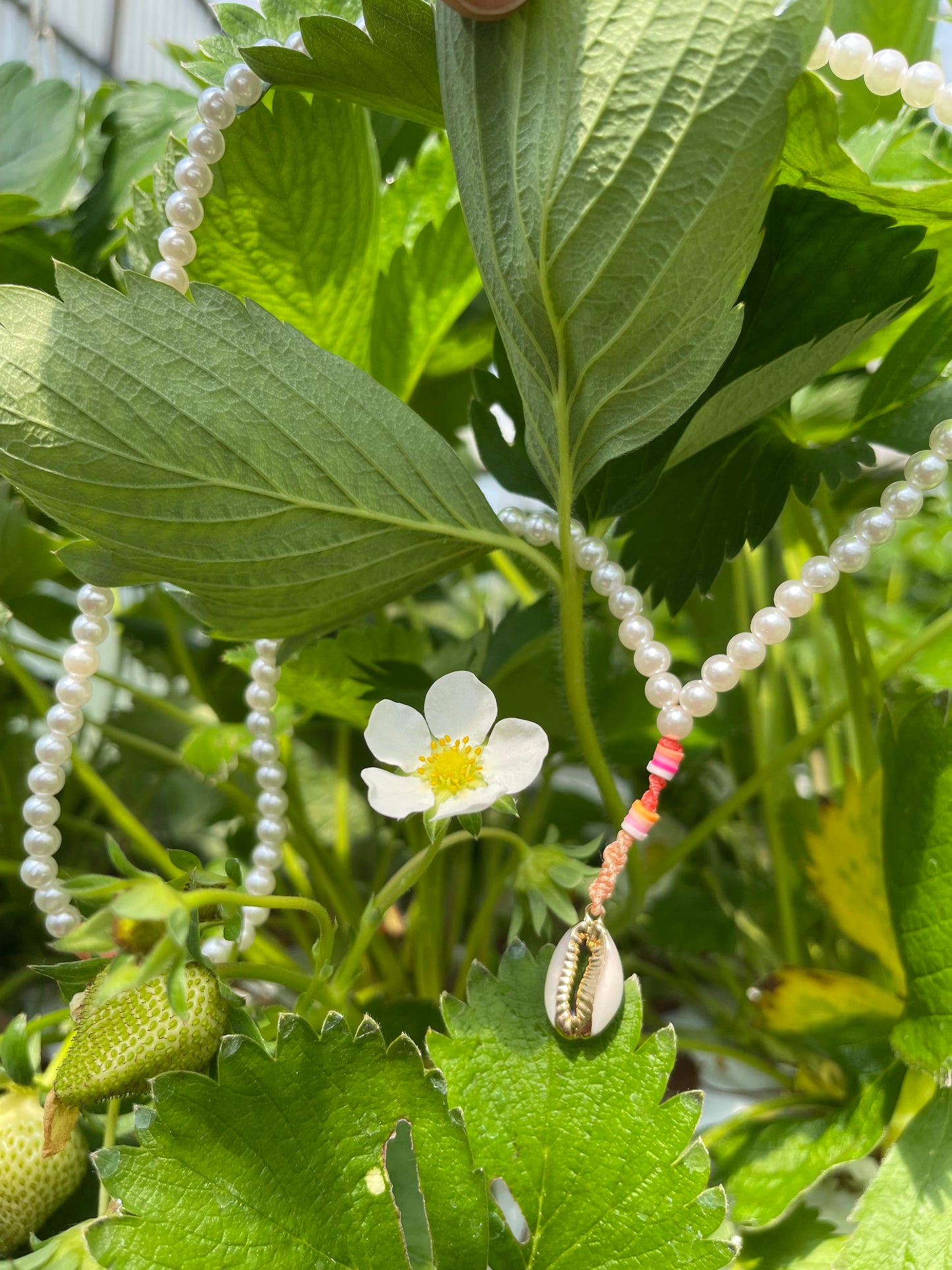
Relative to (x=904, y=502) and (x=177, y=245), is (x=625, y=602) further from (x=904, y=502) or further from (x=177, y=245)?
(x=177, y=245)

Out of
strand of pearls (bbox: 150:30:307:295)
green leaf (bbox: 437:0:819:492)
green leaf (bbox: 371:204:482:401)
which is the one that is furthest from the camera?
green leaf (bbox: 371:204:482:401)

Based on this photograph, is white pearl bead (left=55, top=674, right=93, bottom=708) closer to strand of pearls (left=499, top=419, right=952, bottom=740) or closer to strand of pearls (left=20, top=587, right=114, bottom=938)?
strand of pearls (left=20, top=587, right=114, bottom=938)

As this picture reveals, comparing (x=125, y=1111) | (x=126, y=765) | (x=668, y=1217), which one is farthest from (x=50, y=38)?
(x=668, y=1217)

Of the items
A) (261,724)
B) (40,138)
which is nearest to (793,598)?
(261,724)

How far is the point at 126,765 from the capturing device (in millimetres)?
602

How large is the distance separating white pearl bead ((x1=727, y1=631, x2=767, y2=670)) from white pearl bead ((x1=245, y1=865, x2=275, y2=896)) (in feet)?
0.64

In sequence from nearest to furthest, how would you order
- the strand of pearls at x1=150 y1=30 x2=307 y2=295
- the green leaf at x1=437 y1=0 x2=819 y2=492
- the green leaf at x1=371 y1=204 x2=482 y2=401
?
1. the green leaf at x1=437 y1=0 x2=819 y2=492
2. the strand of pearls at x1=150 y1=30 x2=307 y2=295
3. the green leaf at x1=371 y1=204 x2=482 y2=401

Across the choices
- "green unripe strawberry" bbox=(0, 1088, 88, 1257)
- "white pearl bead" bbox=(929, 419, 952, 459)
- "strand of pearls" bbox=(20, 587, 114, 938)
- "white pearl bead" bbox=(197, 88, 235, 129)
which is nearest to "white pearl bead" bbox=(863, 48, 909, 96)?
"white pearl bead" bbox=(929, 419, 952, 459)

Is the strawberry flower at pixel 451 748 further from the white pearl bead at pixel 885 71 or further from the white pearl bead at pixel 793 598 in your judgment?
the white pearl bead at pixel 885 71

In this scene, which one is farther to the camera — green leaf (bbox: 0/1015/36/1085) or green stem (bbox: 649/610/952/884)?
green stem (bbox: 649/610/952/884)

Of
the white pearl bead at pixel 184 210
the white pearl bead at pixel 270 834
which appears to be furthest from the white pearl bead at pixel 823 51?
the white pearl bead at pixel 270 834

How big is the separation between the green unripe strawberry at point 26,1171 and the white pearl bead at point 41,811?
0.09 metres

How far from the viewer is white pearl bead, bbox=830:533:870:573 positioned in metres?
0.33

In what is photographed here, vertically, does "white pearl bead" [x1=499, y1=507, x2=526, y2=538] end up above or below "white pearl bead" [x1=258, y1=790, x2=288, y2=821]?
above
